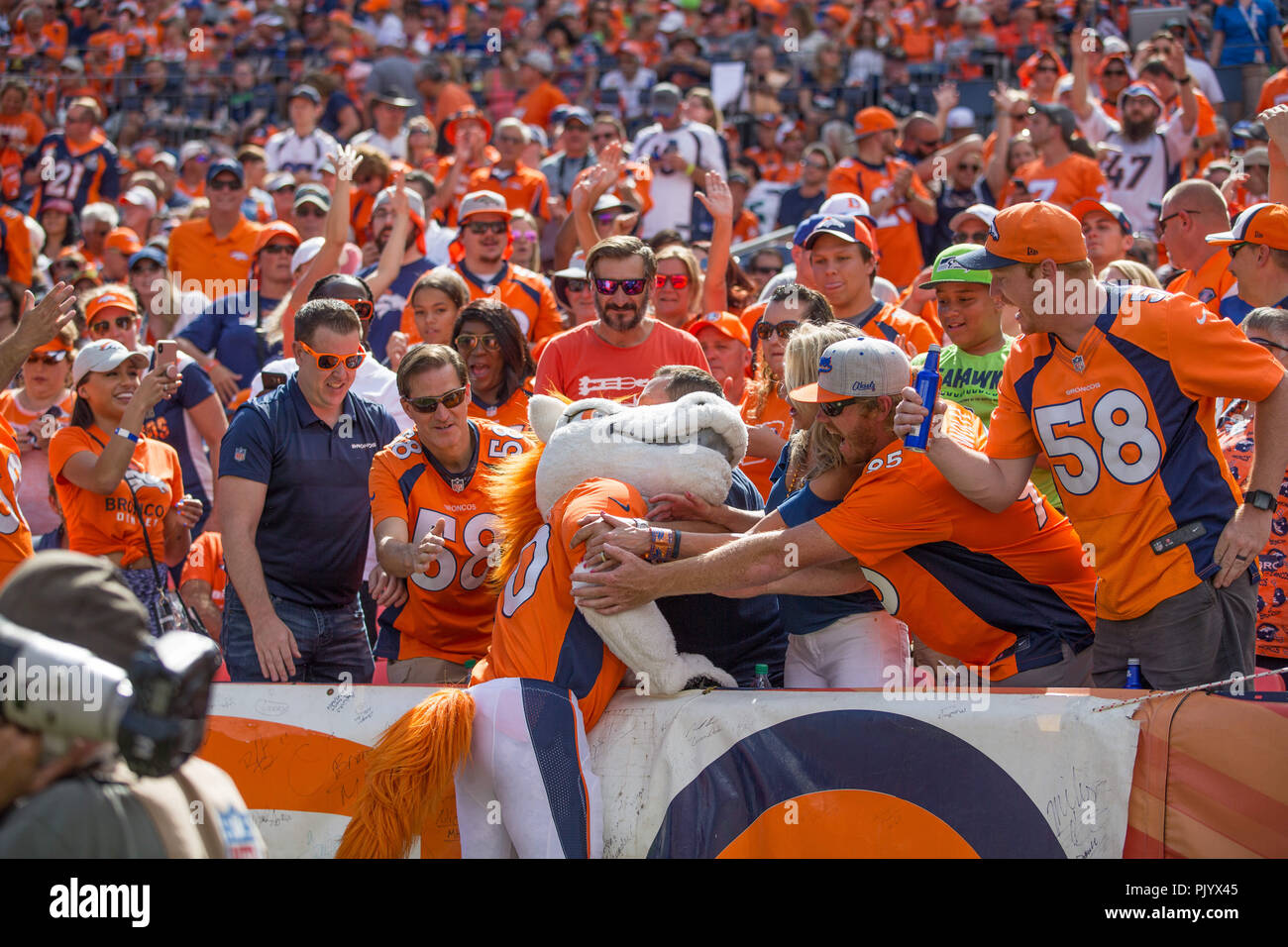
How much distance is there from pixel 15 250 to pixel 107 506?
5.98m

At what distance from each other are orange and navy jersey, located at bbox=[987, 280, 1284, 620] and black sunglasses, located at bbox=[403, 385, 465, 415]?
75.5 inches

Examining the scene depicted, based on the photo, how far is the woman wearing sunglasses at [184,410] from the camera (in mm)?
6812

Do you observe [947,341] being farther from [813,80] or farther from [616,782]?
[813,80]

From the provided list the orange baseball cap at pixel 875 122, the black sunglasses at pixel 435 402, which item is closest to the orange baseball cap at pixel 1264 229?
the black sunglasses at pixel 435 402

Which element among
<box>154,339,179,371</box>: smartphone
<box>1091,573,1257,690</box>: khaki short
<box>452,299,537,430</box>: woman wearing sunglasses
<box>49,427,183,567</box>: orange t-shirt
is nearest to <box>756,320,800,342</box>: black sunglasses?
<box>452,299,537,430</box>: woman wearing sunglasses

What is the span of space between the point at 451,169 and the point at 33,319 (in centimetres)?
613

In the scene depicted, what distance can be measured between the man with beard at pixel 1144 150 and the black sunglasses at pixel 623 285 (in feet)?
16.1

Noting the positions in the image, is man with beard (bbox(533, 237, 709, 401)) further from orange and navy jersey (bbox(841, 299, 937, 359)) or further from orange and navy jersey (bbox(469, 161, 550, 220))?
orange and navy jersey (bbox(469, 161, 550, 220))

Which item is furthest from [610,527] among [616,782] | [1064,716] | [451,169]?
[451,169]

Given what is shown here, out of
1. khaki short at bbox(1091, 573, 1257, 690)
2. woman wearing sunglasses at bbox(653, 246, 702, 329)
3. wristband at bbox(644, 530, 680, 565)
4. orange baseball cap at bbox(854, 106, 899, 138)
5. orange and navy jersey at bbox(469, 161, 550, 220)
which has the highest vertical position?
orange baseball cap at bbox(854, 106, 899, 138)

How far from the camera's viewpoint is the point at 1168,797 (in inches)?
135

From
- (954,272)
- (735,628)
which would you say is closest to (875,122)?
(954,272)

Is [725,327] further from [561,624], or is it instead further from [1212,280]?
[561,624]

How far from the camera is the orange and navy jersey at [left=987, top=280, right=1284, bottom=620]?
12.9 feet
